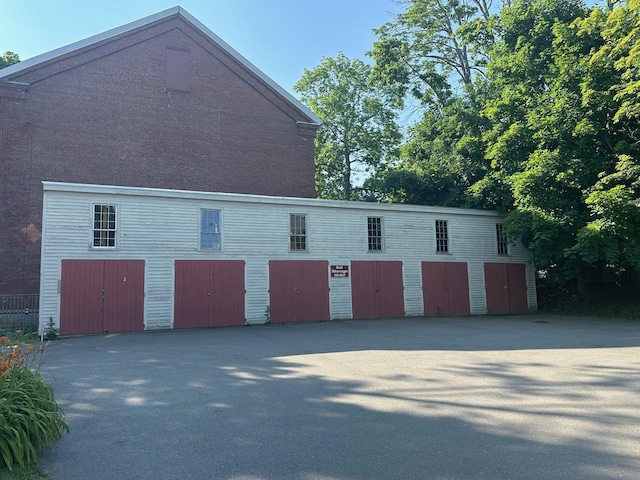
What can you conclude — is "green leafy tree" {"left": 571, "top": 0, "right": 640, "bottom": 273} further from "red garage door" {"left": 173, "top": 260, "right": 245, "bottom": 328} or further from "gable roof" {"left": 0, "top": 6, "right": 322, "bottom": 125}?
"gable roof" {"left": 0, "top": 6, "right": 322, "bottom": 125}

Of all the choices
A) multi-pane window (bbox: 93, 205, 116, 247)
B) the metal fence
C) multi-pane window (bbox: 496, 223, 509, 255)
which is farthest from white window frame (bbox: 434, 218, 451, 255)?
the metal fence

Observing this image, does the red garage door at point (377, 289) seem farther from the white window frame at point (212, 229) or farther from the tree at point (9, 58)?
the tree at point (9, 58)

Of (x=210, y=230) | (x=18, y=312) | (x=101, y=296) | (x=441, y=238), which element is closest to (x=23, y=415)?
(x=101, y=296)

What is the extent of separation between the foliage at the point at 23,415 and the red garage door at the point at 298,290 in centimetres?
1200

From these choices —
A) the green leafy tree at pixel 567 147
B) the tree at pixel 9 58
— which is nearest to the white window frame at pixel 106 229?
the green leafy tree at pixel 567 147

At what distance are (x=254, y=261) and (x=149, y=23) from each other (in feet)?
49.3

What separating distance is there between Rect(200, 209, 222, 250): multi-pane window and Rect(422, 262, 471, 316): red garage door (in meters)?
8.94

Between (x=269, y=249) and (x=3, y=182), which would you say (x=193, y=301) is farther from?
(x=3, y=182)

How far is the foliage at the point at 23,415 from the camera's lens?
161 inches

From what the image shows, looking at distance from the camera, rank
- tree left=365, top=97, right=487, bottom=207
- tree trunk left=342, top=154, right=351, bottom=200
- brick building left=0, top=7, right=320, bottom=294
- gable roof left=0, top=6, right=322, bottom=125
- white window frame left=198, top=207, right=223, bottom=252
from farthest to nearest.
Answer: tree trunk left=342, top=154, right=351, bottom=200 < tree left=365, top=97, right=487, bottom=207 < gable roof left=0, top=6, right=322, bottom=125 < brick building left=0, top=7, right=320, bottom=294 < white window frame left=198, top=207, right=223, bottom=252

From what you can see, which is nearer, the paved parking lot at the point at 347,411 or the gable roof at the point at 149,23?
the paved parking lot at the point at 347,411

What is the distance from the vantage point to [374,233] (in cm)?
1936

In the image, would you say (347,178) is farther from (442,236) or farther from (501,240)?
(442,236)

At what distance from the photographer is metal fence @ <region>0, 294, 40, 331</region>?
49.8 feet
